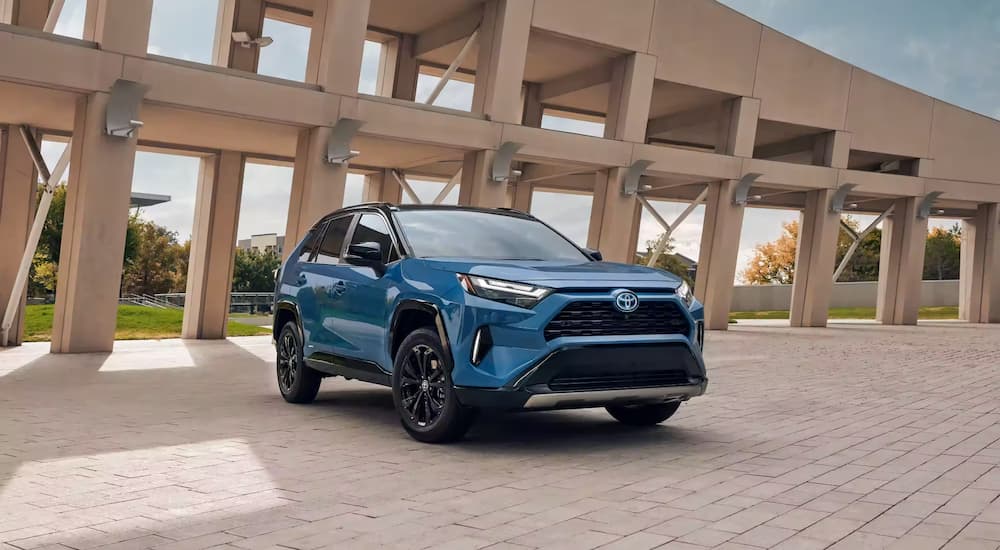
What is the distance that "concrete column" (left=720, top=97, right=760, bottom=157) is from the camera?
24828 mm

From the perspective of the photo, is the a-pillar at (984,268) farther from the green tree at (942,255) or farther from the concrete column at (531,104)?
the green tree at (942,255)

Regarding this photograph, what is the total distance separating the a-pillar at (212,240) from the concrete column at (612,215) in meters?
8.14

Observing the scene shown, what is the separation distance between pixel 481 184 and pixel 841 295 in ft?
124

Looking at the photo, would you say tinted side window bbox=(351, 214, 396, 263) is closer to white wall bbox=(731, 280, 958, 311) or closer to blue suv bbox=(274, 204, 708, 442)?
blue suv bbox=(274, 204, 708, 442)

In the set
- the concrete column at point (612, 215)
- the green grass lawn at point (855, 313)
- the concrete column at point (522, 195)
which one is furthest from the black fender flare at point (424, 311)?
the green grass lawn at point (855, 313)

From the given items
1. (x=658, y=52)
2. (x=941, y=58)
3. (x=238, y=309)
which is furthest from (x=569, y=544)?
(x=941, y=58)

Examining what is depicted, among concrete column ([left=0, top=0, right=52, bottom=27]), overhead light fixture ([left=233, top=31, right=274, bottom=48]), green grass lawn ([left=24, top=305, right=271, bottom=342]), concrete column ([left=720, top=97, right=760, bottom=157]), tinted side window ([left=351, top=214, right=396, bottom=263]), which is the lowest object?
green grass lawn ([left=24, top=305, right=271, bottom=342])

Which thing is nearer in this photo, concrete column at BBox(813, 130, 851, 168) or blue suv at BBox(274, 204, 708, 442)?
blue suv at BBox(274, 204, 708, 442)

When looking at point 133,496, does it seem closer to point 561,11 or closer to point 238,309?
point 561,11

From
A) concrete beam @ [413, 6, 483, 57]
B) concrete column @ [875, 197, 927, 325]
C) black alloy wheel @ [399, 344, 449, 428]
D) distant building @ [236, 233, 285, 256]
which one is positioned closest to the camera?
black alloy wheel @ [399, 344, 449, 428]

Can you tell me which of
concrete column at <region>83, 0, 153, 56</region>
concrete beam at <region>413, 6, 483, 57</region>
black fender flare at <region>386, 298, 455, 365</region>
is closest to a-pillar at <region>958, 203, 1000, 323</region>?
concrete beam at <region>413, 6, 483, 57</region>

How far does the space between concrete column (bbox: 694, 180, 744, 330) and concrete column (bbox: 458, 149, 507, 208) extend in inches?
310

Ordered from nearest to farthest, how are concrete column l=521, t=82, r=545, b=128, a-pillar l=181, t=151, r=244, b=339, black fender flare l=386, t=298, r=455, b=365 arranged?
black fender flare l=386, t=298, r=455, b=365
a-pillar l=181, t=151, r=244, b=339
concrete column l=521, t=82, r=545, b=128

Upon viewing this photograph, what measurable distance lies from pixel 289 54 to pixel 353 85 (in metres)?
3.33
